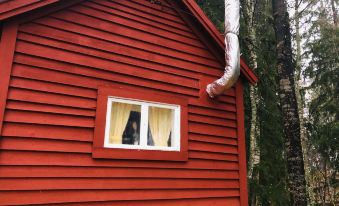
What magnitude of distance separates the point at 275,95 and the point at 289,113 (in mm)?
5298

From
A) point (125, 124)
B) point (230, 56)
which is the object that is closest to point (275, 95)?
point (230, 56)

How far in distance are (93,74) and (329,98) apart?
11.1m

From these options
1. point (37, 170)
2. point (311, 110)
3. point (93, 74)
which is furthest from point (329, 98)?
point (37, 170)

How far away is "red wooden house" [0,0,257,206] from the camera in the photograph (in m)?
4.31

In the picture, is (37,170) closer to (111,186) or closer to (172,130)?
(111,186)

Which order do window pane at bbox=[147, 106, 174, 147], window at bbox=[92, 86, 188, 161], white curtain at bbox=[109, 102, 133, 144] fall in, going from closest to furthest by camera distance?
1. window at bbox=[92, 86, 188, 161]
2. white curtain at bbox=[109, 102, 133, 144]
3. window pane at bbox=[147, 106, 174, 147]

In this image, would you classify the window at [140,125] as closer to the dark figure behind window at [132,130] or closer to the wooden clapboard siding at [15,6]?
the dark figure behind window at [132,130]

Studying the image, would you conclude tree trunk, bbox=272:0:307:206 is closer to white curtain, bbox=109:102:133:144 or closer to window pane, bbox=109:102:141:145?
window pane, bbox=109:102:141:145

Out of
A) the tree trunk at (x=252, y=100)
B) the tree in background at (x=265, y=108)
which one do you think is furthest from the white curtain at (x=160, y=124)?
the tree in background at (x=265, y=108)

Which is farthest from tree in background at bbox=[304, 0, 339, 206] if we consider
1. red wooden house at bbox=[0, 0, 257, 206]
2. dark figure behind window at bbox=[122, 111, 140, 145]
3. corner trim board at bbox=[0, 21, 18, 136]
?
corner trim board at bbox=[0, 21, 18, 136]

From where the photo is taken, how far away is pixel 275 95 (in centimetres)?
1109

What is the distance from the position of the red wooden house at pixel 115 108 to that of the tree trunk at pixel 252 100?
88.2 inches

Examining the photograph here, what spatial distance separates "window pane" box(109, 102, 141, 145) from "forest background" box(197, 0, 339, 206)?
4.37 metres

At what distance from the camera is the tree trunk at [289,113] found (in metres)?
5.62
